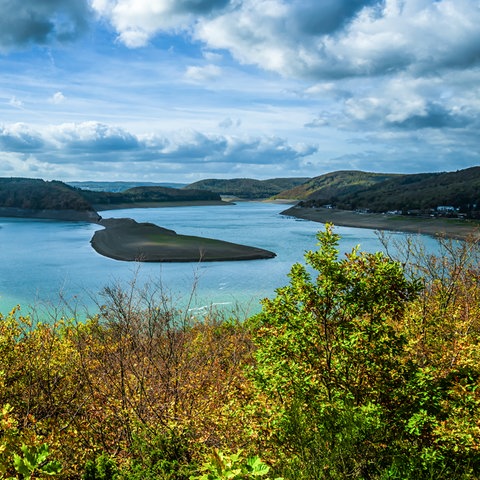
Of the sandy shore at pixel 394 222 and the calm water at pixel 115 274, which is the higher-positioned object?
the sandy shore at pixel 394 222

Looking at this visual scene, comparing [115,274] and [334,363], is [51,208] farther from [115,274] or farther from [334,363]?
[334,363]

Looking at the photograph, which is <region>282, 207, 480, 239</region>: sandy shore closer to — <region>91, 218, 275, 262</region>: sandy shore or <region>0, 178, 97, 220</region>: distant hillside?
<region>91, 218, 275, 262</region>: sandy shore

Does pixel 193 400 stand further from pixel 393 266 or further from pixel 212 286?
pixel 212 286

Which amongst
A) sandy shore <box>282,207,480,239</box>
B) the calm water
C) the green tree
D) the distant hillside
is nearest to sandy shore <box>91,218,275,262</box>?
the calm water

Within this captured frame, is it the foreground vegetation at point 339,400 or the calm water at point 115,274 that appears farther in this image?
the calm water at point 115,274

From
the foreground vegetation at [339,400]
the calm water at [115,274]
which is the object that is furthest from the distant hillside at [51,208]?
the foreground vegetation at [339,400]

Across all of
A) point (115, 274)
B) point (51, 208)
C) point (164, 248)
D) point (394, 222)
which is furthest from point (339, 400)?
point (51, 208)

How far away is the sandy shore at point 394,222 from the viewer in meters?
117

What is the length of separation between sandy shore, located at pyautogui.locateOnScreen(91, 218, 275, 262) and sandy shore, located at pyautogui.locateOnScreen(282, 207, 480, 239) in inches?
1521

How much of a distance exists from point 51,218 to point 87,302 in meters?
145

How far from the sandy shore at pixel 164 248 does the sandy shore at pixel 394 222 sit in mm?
38622

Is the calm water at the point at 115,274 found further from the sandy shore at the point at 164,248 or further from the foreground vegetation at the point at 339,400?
the foreground vegetation at the point at 339,400

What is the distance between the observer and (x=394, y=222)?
14550 centimetres

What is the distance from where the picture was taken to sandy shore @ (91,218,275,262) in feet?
255
